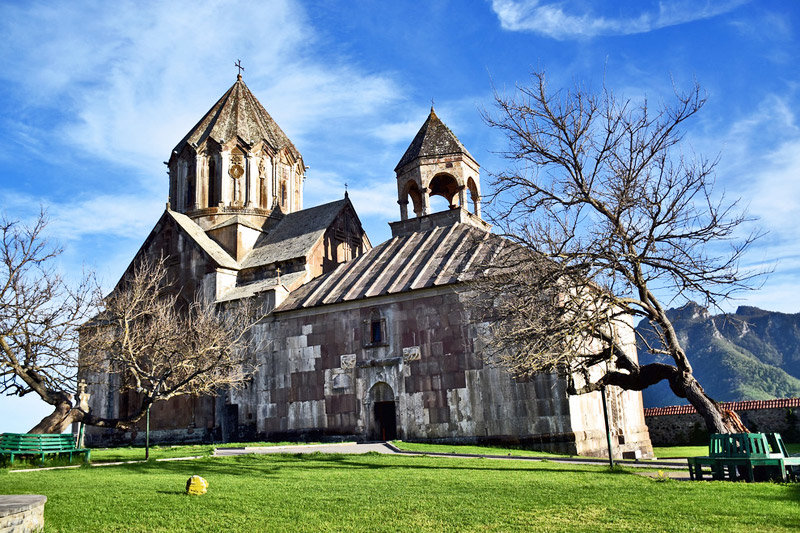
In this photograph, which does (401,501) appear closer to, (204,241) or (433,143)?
(433,143)

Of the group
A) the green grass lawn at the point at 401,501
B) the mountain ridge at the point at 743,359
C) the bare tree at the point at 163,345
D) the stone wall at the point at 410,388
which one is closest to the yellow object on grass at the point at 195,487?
the green grass lawn at the point at 401,501

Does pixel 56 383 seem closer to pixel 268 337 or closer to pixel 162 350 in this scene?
pixel 162 350

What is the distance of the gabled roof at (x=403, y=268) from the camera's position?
66.3 ft

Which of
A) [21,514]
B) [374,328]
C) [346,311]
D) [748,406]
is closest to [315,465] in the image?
[21,514]

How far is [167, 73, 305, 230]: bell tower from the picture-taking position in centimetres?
2870

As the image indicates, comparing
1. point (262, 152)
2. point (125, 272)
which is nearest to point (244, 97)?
point (262, 152)

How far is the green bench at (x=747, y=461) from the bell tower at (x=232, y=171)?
21434mm

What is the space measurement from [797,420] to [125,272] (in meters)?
26.9

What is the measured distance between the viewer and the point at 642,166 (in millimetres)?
12266

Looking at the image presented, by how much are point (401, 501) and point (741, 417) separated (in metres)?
22.0

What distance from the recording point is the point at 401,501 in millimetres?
8086

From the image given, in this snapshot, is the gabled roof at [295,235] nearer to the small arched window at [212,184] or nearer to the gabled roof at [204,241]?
the gabled roof at [204,241]

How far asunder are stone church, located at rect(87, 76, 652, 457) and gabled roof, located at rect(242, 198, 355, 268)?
82 millimetres

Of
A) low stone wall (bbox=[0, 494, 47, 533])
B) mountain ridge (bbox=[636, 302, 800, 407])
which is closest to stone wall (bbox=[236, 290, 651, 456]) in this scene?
low stone wall (bbox=[0, 494, 47, 533])
